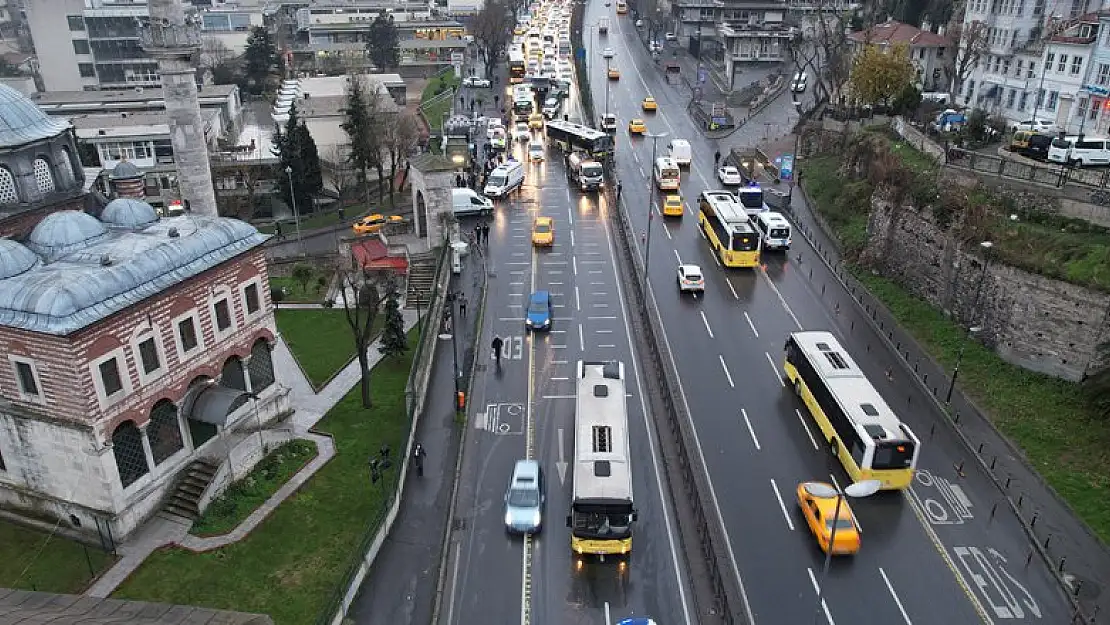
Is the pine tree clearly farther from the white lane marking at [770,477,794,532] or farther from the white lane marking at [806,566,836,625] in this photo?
the white lane marking at [806,566,836,625]

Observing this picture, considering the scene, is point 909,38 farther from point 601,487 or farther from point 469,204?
point 601,487

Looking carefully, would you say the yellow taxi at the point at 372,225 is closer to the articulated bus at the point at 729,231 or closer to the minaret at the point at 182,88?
the minaret at the point at 182,88

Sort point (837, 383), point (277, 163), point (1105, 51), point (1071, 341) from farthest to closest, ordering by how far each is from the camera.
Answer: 1. point (277, 163)
2. point (1105, 51)
3. point (1071, 341)
4. point (837, 383)

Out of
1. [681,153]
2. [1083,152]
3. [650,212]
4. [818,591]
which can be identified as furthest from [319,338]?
[1083,152]

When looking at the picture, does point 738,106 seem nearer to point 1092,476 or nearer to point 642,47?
point 642,47

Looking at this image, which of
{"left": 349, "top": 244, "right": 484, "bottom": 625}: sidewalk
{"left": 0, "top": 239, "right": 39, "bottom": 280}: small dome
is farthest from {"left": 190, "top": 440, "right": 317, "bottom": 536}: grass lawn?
{"left": 0, "top": 239, "right": 39, "bottom": 280}: small dome

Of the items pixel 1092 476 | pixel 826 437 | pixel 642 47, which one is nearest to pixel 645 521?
pixel 826 437
